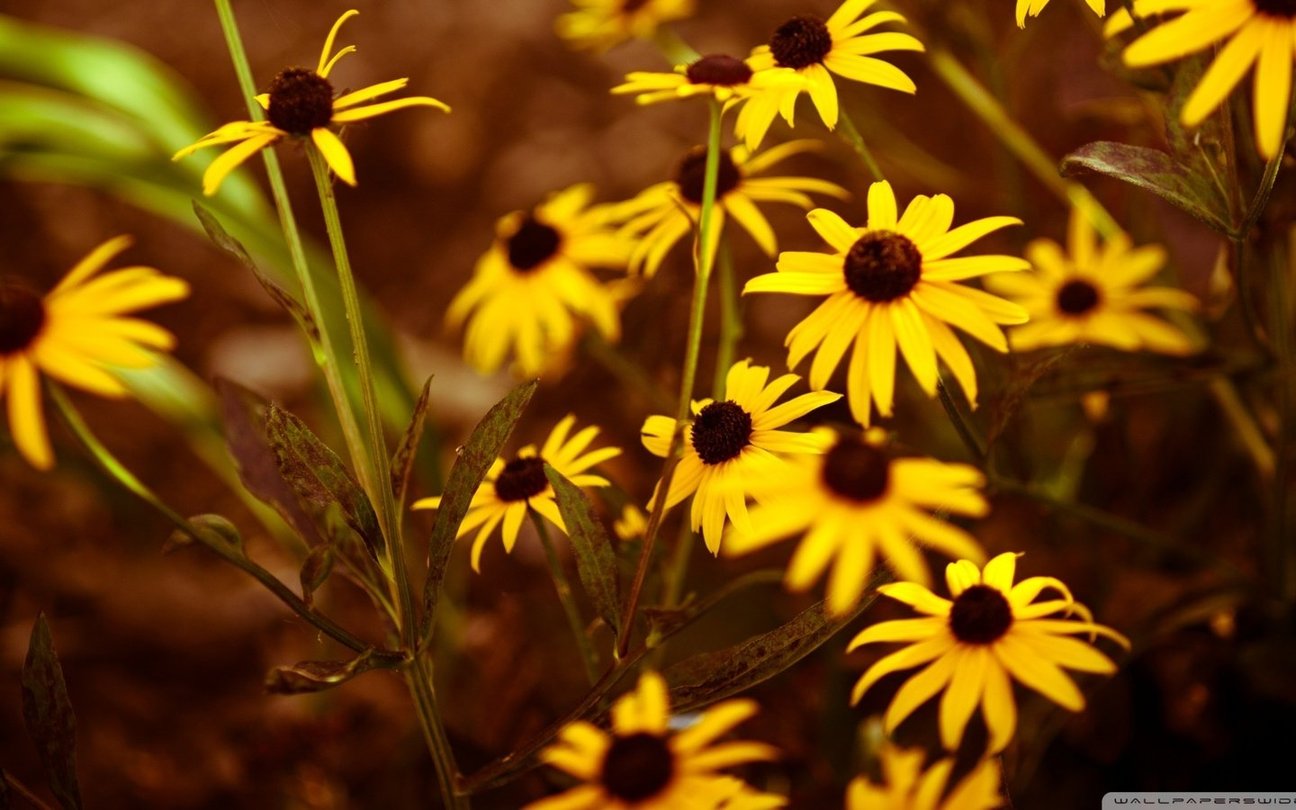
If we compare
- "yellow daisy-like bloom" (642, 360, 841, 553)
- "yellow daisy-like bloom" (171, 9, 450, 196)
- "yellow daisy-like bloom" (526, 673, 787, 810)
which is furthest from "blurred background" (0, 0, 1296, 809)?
"yellow daisy-like bloom" (526, 673, 787, 810)

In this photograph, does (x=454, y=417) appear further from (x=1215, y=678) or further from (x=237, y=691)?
(x=1215, y=678)

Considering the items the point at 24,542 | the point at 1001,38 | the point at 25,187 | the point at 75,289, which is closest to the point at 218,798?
the point at 24,542

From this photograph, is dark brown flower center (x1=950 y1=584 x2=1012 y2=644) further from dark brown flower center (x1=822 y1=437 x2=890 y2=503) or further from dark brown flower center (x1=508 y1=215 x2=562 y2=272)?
dark brown flower center (x1=508 y1=215 x2=562 y2=272)

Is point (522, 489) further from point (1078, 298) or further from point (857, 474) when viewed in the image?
point (1078, 298)

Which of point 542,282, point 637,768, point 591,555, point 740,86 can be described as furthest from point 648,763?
point 542,282

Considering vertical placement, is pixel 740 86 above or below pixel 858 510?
above

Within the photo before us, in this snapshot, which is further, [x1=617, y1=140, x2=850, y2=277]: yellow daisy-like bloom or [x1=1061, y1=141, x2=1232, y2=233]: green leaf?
[x1=617, y1=140, x2=850, y2=277]: yellow daisy-like bloom
